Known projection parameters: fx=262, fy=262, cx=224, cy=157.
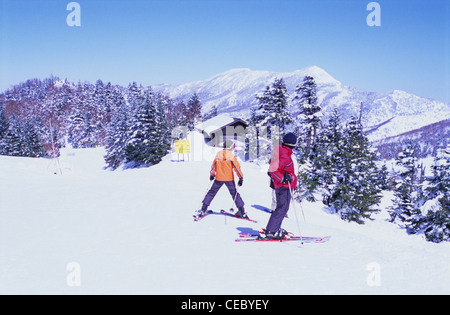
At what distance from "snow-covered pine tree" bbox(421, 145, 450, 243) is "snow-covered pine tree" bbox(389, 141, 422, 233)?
1.14m

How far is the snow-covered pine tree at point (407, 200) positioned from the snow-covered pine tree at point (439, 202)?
1143 mm

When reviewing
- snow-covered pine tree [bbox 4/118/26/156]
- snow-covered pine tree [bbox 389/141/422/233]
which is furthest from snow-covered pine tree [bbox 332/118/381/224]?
snow-covered pine tree [bbox 4/118/26/156]

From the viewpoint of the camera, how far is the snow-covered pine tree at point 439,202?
17.6m

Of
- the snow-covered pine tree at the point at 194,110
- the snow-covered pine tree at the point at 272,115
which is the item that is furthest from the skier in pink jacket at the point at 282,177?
the snow-covered pine tree at the point at 194,110

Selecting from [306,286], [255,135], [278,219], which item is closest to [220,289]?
[306,286]

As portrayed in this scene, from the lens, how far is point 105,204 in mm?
9297

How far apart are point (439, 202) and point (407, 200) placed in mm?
11060

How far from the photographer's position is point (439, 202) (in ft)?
60.8

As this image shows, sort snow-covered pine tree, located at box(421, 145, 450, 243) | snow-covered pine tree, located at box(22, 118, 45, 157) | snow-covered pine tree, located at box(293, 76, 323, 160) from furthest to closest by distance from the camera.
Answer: snow-covered pine tree, located at box(22, 118, 45, 157)
snow-covered pine tree, located at box(293, 76, 323, 160)
snow-covered pine tree, located at box(421, 145, 450, 243)

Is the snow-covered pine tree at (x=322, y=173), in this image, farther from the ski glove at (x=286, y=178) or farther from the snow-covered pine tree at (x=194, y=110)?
the snow-covered pine tree at (x=194, y=110)

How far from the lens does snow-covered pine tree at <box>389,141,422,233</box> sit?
20.7m

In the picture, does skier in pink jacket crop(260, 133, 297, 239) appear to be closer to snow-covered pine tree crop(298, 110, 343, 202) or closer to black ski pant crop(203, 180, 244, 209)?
black ski pant crop(203, 180, 244, 209)

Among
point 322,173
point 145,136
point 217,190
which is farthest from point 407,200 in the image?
point 145,136

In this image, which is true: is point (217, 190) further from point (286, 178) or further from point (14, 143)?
point (14, 143)
